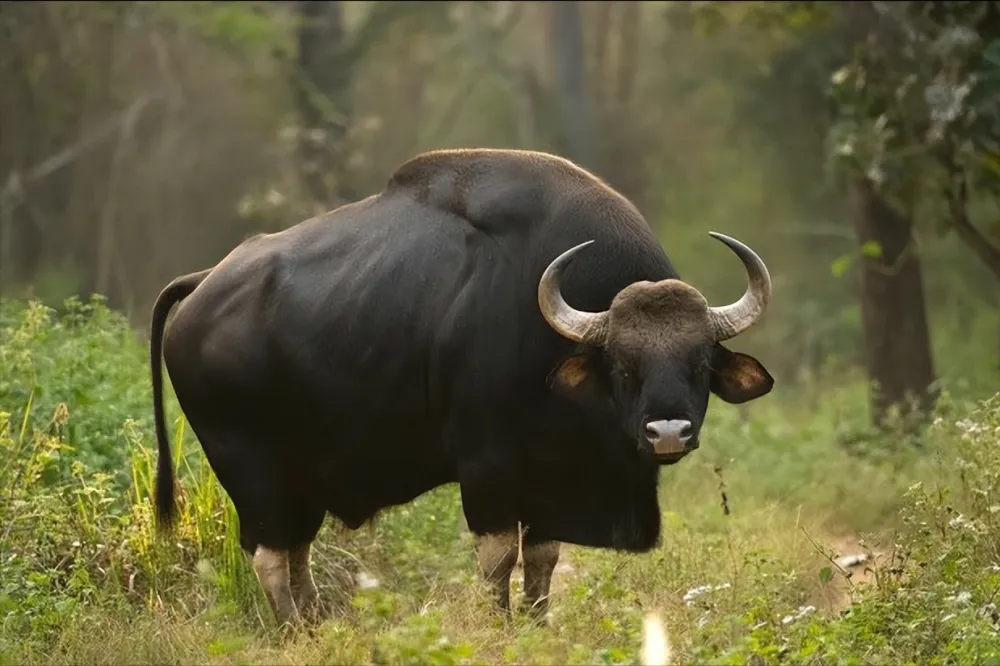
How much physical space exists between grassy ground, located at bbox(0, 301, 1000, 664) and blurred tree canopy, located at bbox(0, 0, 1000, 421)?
133 inches

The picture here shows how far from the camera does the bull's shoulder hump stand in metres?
7.57

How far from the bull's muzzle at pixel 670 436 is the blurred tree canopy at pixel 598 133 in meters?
5.66

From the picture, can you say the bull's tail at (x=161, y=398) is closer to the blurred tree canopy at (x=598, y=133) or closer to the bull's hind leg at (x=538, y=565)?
the bull's hind leg at (x=538, y=565)

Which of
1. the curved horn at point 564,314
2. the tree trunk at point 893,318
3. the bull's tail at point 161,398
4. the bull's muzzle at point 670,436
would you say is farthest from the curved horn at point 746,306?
the tree trunk at point 893,318

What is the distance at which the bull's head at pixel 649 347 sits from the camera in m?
6.81

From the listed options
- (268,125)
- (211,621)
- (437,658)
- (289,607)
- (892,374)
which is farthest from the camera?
(268,125)

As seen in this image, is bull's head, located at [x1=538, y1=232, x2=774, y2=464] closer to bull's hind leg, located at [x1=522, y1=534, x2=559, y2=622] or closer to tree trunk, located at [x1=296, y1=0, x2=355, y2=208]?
bull's hind leg, located at [x1=522, y1=534, x2=559, y2=622]

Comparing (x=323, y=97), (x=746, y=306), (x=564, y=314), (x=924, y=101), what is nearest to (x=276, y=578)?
(x=564, y=314)

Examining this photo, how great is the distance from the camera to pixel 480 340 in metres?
7.25

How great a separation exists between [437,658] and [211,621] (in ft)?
6.35

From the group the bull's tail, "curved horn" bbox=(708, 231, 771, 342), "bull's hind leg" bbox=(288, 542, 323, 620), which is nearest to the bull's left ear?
"curved horn" bbox=(708, 231, 771, 342)

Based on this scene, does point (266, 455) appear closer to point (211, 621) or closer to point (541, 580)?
point (211, 621)

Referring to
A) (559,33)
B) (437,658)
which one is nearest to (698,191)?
(559,33)

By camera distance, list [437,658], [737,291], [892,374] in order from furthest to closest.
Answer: [737,291] < [892,374] < [437,658]
